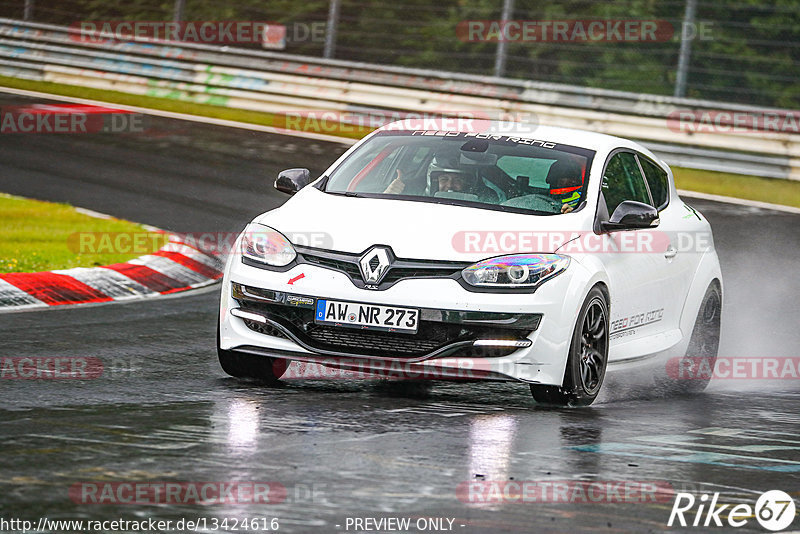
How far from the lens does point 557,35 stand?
2812 cm

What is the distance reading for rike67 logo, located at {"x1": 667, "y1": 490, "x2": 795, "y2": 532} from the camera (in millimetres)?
5445

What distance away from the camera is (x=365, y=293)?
24.5 ft

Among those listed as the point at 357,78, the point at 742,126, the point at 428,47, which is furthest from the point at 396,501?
the point at 428,47

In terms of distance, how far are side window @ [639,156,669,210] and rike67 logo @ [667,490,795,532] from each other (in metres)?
3.93

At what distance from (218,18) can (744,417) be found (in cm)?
2458

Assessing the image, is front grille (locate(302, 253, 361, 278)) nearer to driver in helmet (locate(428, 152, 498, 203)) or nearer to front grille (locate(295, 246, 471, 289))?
front grille (locate(295, 246, 471, 289))

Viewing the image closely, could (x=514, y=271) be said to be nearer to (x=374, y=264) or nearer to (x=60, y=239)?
(x=374, y=264)

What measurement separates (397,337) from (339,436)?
3.42 ft

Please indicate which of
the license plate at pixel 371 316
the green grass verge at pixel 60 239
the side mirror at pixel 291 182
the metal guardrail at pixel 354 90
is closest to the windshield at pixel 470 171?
the side mirror at pixel 291 182

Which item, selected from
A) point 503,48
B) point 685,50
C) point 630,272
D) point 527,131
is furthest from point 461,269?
point 503,48

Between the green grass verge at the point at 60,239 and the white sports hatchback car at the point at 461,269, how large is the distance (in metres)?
3.66

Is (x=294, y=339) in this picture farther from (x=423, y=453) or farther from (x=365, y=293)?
(x=423, y=453)

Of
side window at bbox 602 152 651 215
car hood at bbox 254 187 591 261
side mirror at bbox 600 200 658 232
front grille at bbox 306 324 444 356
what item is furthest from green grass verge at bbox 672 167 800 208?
front grille at bbox 306 324 444 356

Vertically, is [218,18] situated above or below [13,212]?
above
